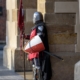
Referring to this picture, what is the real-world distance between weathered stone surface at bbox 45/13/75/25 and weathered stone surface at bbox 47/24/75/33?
77mm

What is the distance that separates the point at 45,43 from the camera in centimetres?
1046

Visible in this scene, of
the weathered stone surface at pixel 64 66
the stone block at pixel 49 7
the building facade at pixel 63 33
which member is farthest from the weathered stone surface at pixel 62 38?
the stone block at pixel 49 7

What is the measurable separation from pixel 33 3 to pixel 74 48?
3.63 m

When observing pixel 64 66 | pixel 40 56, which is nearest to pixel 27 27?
pixel 64 66

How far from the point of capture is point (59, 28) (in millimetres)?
10953

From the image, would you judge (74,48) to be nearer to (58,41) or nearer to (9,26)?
(58,41)

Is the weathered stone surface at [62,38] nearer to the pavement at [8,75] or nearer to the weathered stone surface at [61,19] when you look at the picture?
the weathered stone surface at [61,19]

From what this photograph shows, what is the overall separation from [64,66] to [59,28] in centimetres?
96

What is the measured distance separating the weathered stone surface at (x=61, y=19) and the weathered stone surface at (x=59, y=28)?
0.08 meters

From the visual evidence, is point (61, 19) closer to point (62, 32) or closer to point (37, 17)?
point (62, 32)

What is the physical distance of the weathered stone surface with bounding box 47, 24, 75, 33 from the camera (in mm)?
10883

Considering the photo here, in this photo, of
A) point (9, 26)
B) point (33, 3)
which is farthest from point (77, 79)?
point (9, 26)

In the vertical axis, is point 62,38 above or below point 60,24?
below

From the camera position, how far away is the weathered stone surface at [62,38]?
1088cm
